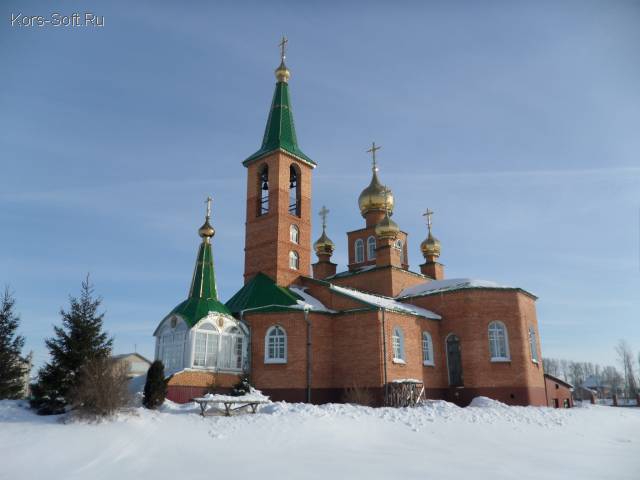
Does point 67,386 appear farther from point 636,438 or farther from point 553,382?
point 553,382

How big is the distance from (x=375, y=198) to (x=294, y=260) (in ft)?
24.7

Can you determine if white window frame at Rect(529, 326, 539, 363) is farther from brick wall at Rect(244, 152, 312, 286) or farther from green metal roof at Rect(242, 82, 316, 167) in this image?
green metal roof at Rect(242, 82, 316, 167)

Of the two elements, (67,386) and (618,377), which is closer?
(67,386)

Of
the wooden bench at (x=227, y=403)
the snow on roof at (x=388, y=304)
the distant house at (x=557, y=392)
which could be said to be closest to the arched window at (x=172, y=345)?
the wooden bench at (x=227, y=403)

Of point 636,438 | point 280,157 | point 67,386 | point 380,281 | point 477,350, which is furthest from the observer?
point 380,281

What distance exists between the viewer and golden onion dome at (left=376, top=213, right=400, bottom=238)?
82.7 ft

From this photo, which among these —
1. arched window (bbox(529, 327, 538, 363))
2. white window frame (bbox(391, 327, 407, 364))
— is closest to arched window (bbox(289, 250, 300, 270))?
white window frame (bbox(391, 327, 407, 364))

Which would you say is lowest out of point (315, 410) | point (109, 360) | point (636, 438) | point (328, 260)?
point (636, 438)

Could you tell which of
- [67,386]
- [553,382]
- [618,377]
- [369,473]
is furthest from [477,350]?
[618,377]

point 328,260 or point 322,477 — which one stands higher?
point 328,260

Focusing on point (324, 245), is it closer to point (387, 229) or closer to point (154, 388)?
point (387, 229)

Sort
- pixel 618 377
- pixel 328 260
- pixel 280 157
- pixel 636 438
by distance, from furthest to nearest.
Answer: pixel 618 377 → pixel 328 260 → pixel 280 157 → pixel 636 438

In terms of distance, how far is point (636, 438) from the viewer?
51.6 feet

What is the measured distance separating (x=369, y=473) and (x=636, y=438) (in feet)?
37.4
